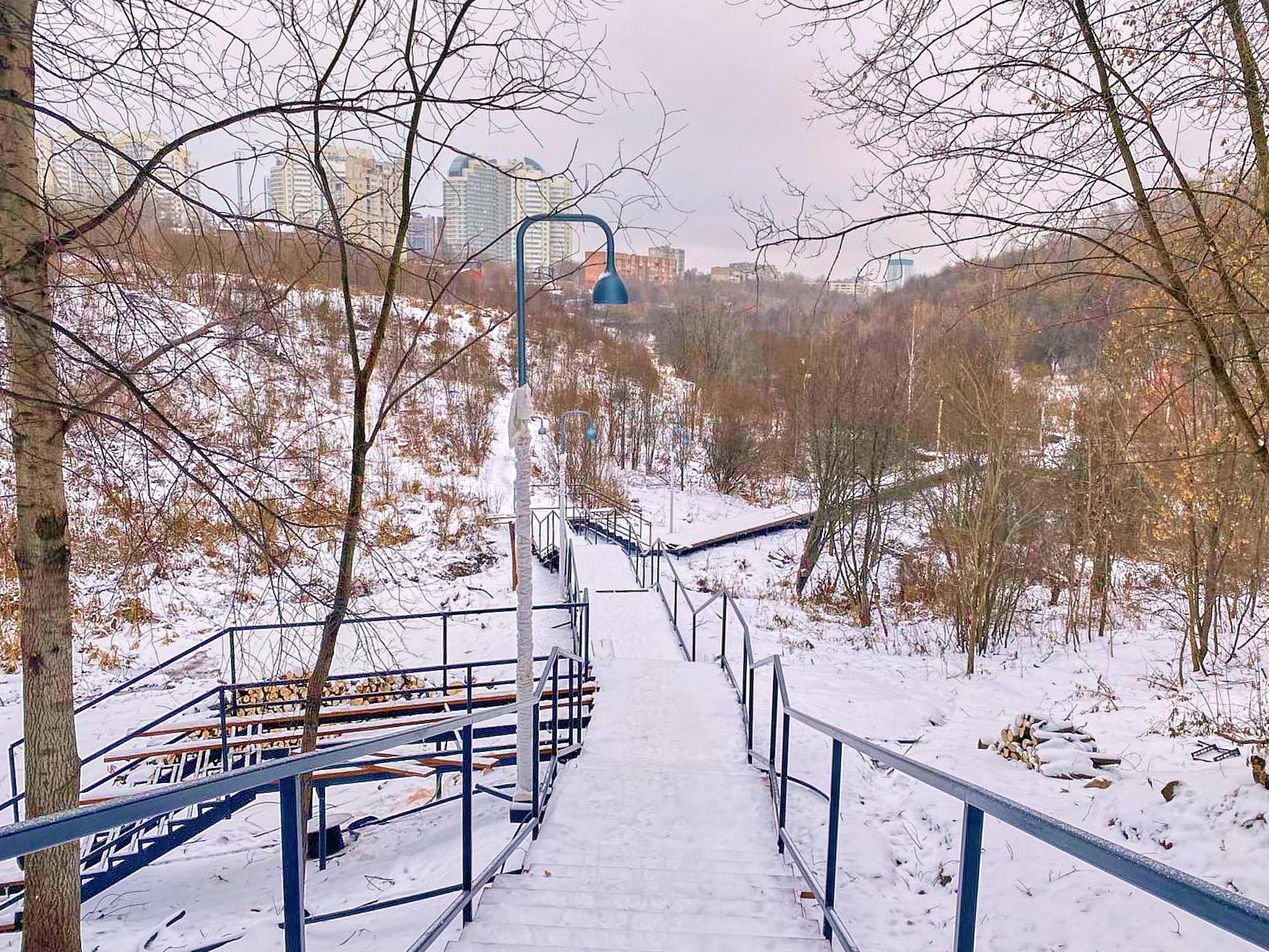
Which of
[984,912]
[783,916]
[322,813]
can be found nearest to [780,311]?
[783,916]

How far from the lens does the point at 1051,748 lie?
6656 mm

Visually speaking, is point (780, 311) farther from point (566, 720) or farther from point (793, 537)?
point (793, 537)

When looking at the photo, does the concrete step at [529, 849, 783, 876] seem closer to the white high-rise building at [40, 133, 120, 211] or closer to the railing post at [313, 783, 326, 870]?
the railing post at [313, 783, 326, 870]

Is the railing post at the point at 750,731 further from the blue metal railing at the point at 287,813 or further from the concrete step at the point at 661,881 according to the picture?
the blue metal railing at the point at 287,813

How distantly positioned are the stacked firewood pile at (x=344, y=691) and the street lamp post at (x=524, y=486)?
4.03m

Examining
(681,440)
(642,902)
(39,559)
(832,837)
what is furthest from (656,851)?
(681,440)

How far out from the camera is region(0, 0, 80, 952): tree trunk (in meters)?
3.40

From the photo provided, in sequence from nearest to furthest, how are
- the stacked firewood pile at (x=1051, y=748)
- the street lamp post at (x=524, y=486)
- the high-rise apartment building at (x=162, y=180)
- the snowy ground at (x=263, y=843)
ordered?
the high-rise apartment building at (x=162, y=180), the snowy ground at (x=263, y=843), the street lamp post at (x=524, y=486), the stacked firewood pile at (x=1051, y=748)

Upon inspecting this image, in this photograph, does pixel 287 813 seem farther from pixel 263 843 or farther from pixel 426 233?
pixel 263 843

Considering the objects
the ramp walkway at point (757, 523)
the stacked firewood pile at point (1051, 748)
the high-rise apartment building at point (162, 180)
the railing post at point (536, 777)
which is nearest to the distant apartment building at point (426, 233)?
the high-rise apartment building at point (162, 180)

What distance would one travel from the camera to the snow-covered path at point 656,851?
3293mm

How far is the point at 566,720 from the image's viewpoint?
8.80m

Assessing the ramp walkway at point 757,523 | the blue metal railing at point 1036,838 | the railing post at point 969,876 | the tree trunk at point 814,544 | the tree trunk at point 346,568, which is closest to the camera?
the blue metal railing at point 1036,838

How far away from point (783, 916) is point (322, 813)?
4.91 metres
